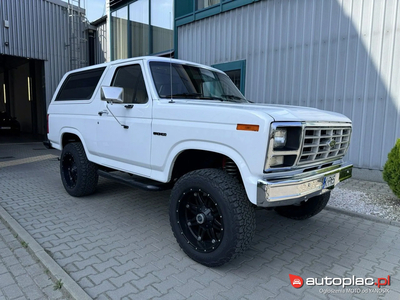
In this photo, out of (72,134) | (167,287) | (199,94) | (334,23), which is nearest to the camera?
(167,287)

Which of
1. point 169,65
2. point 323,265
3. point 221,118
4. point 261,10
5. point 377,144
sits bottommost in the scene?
point 323,265

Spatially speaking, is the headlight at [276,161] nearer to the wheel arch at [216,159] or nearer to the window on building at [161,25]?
the wheel arch at [216,159]

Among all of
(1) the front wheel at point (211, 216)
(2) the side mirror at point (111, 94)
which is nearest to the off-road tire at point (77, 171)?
(2) the side mirror at point (111, 94)

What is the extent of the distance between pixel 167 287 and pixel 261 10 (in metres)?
7.27

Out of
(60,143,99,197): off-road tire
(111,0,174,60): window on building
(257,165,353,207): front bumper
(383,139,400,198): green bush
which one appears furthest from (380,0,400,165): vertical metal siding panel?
(111,0,174,60): window on building

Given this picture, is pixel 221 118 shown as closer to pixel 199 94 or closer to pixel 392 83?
pixel 199 94

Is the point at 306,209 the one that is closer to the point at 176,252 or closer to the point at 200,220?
the point at 200,220

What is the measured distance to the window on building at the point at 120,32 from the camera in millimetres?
13305

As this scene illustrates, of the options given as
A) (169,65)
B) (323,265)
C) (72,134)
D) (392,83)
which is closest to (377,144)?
(392,83)

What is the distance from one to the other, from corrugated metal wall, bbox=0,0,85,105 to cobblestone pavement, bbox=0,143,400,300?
33.2 feet

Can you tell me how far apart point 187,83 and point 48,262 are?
2.54 metres

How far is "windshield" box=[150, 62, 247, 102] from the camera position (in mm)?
3621

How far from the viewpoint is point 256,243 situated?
140 inches

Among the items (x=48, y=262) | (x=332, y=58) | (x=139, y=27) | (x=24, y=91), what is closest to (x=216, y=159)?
(x=48, y=262)
